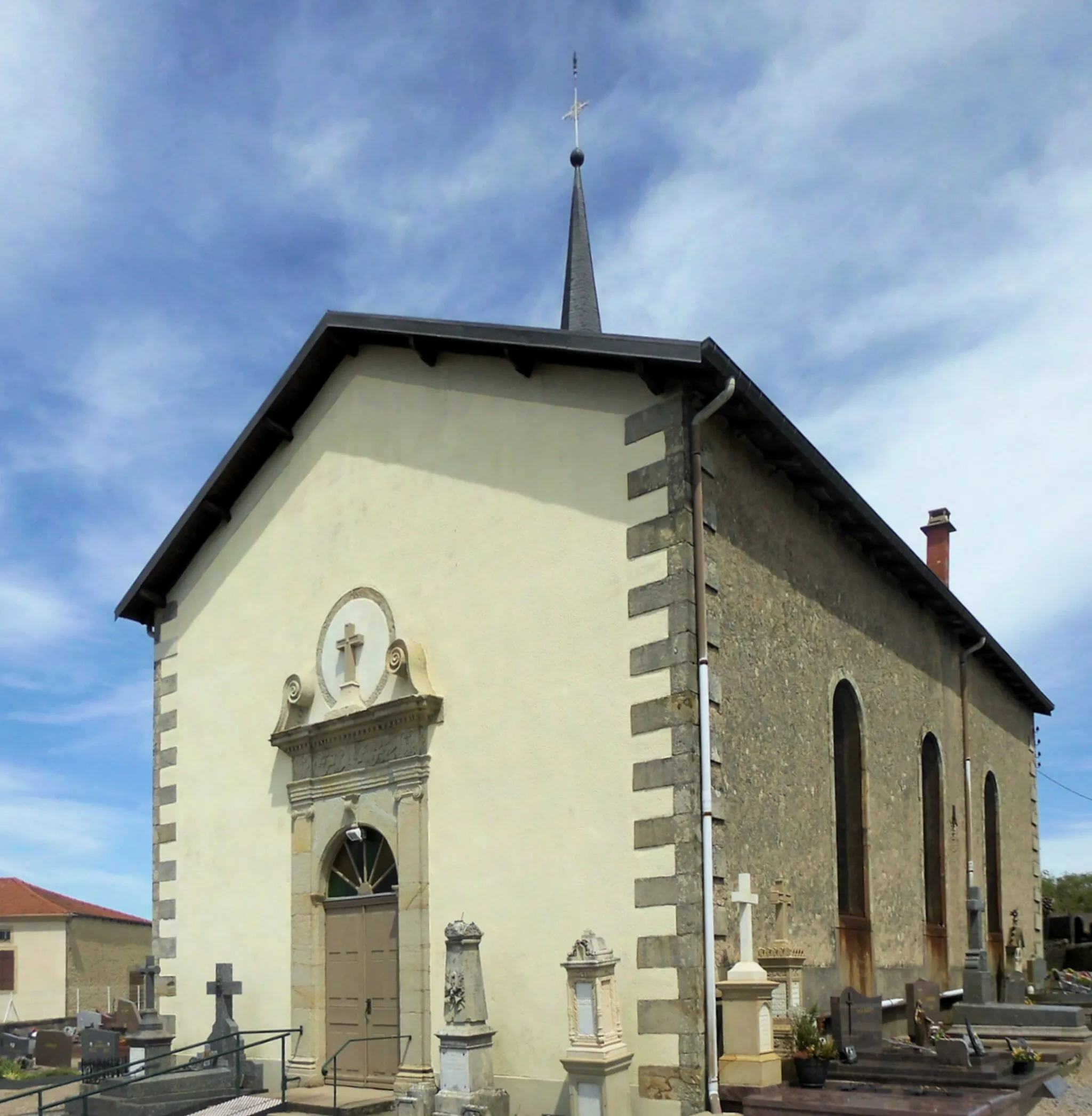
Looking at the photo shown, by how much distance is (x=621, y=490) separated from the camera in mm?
11391

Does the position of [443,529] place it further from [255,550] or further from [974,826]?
[974,826]

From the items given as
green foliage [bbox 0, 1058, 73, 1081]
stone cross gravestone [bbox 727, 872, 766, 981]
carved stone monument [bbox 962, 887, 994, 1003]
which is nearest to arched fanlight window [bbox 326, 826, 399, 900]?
stone cross gravestone [bbox 727, 872, 766, 981]

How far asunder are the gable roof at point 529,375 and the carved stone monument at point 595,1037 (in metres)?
4.61

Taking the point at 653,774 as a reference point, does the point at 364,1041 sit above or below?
below

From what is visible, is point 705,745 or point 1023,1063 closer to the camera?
point 705,745

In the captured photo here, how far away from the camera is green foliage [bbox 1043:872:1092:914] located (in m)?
42.1

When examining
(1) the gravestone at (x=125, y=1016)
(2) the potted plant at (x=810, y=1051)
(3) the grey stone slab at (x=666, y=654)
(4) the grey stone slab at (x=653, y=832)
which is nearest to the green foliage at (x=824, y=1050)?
(2) the potted plant at (x=810, y=1051)

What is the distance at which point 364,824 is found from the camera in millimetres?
13094

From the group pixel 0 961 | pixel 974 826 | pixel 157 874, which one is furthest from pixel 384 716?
pixel 0 961

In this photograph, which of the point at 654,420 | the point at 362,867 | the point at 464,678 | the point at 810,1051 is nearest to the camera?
the point at 810,1051

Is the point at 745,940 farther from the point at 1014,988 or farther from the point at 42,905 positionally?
the point at 42,905

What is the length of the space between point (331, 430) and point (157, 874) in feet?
18.6

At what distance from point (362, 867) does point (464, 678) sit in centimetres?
242

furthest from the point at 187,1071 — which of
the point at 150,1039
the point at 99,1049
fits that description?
the point at 99,1049
